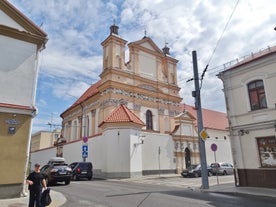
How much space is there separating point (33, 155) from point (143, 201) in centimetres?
4044

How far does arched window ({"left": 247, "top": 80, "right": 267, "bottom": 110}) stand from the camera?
15.1 meters

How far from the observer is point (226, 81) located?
17.2 meters

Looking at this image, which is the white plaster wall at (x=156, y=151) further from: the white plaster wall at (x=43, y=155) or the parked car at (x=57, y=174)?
the white plaster wall at (x=43, y=155)

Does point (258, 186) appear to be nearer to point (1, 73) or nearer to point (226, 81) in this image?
point (226, 81)

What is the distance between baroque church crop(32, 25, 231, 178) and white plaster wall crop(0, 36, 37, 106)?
39.7ft

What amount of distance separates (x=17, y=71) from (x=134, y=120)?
1409cm

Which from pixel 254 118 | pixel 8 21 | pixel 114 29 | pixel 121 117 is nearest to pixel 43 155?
pixel 121 117

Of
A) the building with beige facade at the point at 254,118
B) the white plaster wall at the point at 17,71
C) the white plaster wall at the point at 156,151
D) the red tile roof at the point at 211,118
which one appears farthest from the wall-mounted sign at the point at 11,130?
the red tile roof at the point at 211,118

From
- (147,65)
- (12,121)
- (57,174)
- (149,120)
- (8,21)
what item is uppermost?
(147,65)

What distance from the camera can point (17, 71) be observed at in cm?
1178

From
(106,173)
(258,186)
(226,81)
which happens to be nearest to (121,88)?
(106,173)

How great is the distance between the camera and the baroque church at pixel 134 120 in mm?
23359

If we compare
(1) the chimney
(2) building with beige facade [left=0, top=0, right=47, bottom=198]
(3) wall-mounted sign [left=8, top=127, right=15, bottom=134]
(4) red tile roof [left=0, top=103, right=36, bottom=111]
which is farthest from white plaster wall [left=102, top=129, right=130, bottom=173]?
(1) the chimney

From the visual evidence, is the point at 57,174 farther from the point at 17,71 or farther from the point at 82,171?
the point at 17,71
